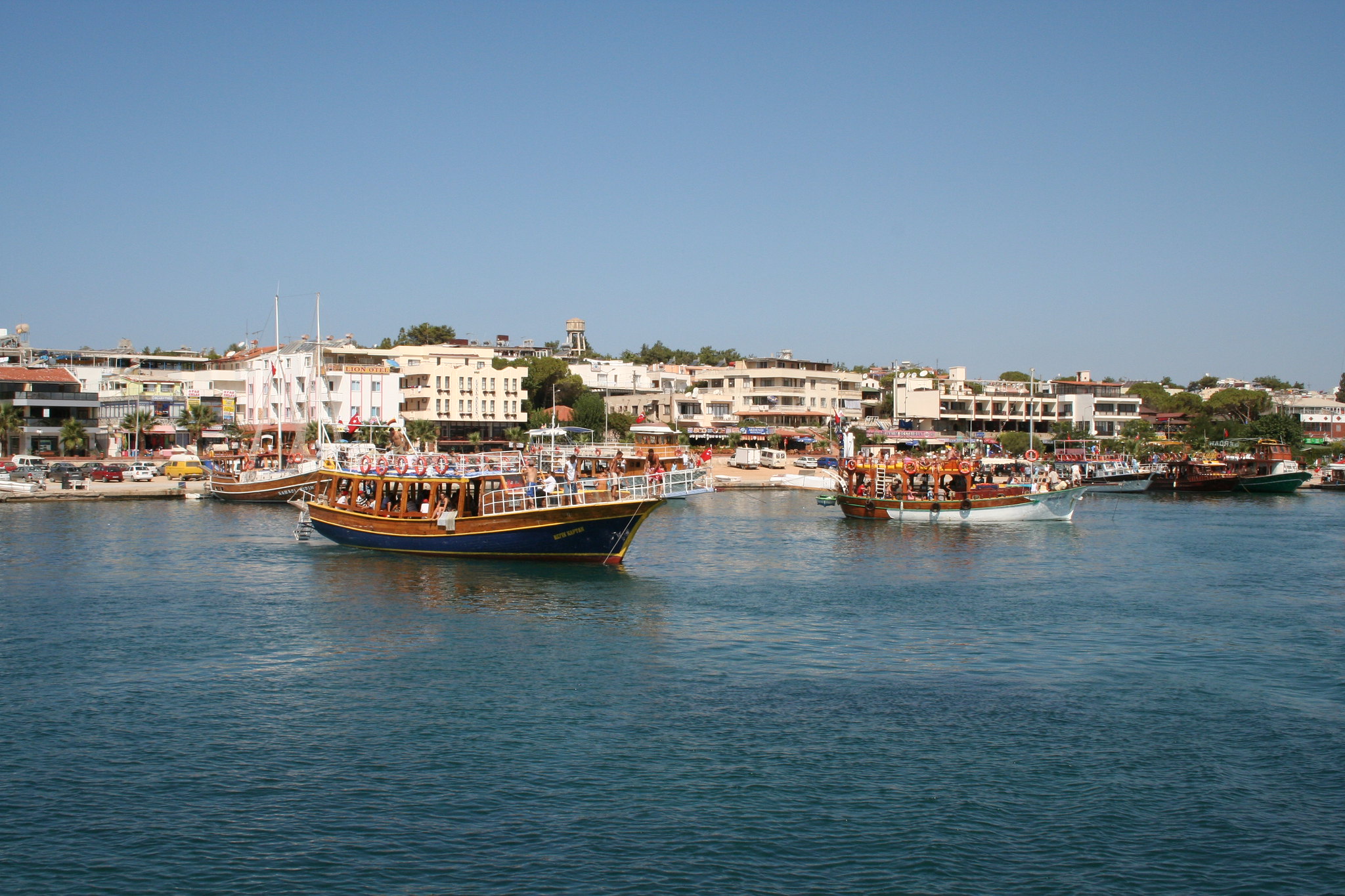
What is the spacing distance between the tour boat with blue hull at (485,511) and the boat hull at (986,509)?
79.2 ft

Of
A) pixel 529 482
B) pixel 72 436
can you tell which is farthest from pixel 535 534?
pixel 72 436

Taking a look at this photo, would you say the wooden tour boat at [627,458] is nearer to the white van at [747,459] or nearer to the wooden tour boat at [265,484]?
the white van at [747,459]

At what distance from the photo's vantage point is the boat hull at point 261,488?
65.8 metres

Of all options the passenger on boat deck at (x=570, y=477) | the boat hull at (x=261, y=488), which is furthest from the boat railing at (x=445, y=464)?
the boat hull at (x=261, y=488)

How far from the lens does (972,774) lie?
57.4 ft

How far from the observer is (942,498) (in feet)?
193

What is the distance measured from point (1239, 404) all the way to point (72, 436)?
389 feet

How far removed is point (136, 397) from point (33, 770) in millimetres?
84777

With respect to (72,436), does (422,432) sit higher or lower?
higher

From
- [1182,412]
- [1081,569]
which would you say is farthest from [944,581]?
[1182,412]

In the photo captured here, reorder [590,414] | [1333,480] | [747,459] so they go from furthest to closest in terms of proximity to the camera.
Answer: [590,414], [1333,480], [747,459]

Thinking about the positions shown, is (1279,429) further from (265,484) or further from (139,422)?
(139,422)

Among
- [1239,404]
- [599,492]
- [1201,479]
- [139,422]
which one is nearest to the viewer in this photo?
[599,492]

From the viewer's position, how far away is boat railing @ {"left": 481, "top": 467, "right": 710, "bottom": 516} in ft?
124
